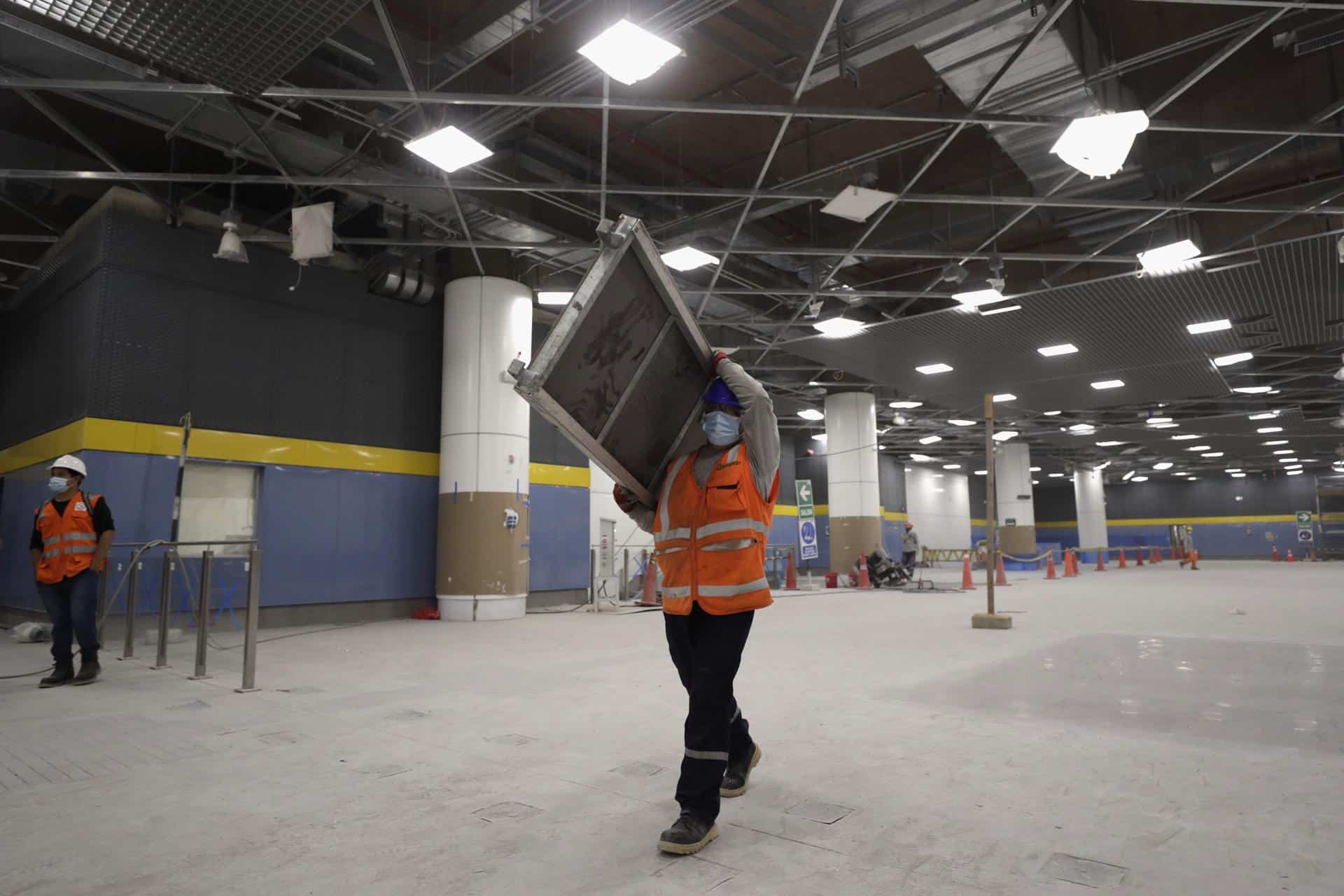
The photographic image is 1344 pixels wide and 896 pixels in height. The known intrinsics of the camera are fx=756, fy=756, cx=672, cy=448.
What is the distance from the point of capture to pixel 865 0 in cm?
702

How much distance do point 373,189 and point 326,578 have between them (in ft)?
17.6

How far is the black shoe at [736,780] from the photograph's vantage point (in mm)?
3010

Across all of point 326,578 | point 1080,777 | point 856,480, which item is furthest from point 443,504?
point 856,480

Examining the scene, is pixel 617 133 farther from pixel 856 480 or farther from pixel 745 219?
pixel 856 480

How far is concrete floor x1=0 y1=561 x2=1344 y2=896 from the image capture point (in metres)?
2.29

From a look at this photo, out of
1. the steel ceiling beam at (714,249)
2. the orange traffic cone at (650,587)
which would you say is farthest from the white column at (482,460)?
the orange traffic cone at (650,587)

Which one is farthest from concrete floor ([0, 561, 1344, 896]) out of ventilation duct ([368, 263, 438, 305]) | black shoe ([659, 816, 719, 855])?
ventilation duct ([368, 263, 438, 305])

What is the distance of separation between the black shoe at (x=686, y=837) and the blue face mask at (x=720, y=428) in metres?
1.29

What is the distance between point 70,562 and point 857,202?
8.84 meters

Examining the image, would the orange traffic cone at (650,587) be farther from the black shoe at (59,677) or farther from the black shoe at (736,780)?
the black shoe at (736,780)

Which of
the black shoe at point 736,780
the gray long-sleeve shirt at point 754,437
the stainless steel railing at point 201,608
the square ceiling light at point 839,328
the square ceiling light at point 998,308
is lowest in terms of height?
the black shoe at point 736,780

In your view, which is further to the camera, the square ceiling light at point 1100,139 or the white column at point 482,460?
the white column at point 482,460

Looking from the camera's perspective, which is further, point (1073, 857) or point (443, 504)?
point (443, 504)

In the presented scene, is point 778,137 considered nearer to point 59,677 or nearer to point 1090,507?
point 59,677
